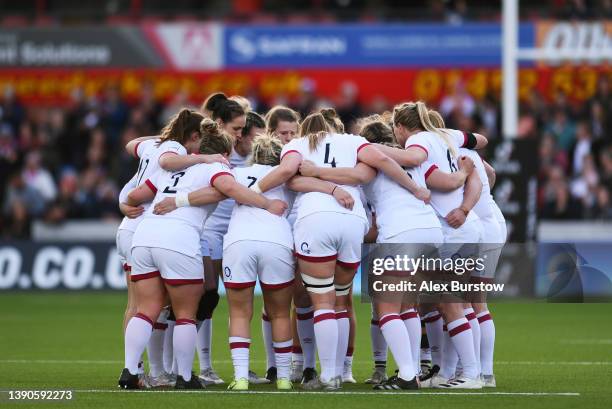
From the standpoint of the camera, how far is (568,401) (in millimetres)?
10203

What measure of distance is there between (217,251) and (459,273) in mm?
2067

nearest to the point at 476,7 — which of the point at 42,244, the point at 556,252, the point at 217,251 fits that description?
the point at 42,244

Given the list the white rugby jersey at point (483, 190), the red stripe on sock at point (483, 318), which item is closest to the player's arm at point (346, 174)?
the white rugby jersey at point (483, 190)

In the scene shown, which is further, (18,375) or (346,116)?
(346,116)

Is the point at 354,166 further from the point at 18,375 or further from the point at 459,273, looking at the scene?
the point at 18,375

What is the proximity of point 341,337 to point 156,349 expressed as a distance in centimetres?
160

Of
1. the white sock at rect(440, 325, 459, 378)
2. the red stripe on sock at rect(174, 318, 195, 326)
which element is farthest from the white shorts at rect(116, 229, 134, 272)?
the white sock at rect(440, 325, 459, 378)

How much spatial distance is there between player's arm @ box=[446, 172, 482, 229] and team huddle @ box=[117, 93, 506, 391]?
0.01m

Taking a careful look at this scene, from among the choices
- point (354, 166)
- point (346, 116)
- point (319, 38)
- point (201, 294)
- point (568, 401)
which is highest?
point (319, 38)

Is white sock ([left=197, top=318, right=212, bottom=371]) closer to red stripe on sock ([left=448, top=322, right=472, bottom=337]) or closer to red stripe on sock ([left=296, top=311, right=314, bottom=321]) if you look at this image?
red stripe on sock ([left=296, top=311, right=314, bottom=321])

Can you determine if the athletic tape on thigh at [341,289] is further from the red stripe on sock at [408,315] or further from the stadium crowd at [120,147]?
the stadium crowd at [120,147]

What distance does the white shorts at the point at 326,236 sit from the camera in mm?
10648

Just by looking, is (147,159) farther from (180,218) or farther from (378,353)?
(378,353)

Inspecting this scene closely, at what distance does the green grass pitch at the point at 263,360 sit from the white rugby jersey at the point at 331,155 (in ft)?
4.88
